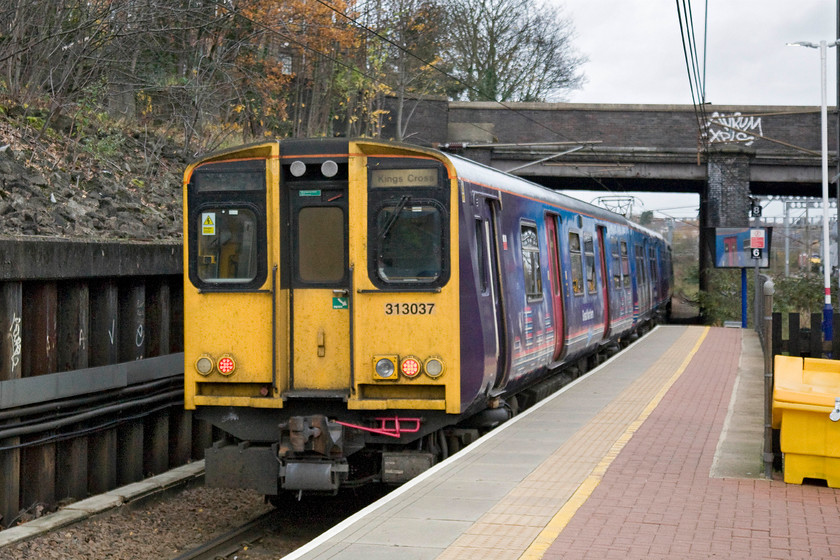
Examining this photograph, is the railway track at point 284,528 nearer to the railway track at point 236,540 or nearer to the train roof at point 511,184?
the railway track at point 236,540

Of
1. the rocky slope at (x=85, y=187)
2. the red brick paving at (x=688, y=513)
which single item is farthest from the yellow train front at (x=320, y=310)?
the rocky slope at (x=85, y=187)

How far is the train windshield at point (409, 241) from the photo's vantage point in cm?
886

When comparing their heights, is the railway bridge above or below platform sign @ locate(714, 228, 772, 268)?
above

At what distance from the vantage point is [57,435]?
9.54 meters

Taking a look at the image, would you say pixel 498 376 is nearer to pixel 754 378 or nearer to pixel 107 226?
pixel 107 226

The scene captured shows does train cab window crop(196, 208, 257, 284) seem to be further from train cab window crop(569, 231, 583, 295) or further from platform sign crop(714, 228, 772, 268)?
platform sign crop(714, 228, 772, 268)

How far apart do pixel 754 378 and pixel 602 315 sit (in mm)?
2625

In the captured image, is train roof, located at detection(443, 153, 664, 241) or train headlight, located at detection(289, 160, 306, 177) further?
train roof, located at detection(443, 153, 664, 241)

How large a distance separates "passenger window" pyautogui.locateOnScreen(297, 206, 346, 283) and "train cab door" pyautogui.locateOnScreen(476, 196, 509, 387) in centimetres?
132

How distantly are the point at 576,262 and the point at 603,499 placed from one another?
7777 mm

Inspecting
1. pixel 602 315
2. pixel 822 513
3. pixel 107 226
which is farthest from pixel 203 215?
pixel 602 315

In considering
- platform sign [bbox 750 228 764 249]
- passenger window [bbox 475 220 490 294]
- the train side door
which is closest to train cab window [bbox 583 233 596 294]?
the train side door

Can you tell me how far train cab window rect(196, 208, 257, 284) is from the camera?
9141 millimetres

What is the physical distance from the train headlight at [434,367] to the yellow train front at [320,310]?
19 millimetres
